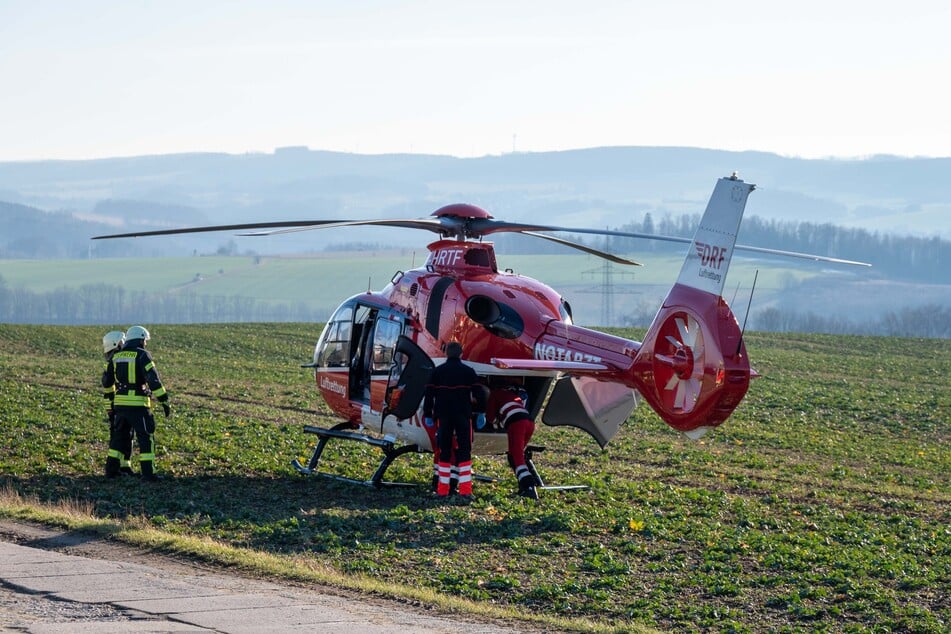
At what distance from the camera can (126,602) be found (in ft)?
38.4

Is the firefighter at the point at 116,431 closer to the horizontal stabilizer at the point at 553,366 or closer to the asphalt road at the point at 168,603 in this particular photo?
the asphalt road at the point at 168,603

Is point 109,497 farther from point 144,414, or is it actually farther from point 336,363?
point 336,363

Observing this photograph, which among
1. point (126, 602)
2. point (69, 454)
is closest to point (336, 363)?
point (69, 454)

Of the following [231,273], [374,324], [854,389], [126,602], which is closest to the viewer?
[126,602]

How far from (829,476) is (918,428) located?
9.58 m

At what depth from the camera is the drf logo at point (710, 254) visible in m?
15.5

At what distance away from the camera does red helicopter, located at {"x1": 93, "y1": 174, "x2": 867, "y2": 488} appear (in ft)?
50.8

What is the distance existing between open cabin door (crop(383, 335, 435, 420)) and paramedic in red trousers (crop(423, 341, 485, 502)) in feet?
2.64

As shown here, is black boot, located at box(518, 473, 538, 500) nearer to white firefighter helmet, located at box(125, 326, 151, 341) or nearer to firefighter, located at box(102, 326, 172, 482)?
Answer: firefighter, located at box(102, 326, 172, 482)

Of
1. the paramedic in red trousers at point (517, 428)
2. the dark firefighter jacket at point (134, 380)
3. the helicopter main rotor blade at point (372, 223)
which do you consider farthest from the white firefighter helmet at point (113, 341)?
the paramedic in red trousers at point (517, 428)

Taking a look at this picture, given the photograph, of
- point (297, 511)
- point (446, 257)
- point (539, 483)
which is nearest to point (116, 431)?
point (297, 511)

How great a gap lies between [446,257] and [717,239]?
5086mm

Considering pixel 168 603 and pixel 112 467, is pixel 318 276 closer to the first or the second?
pixel 112 467

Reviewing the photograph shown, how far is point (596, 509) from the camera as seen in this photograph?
17.6 m
